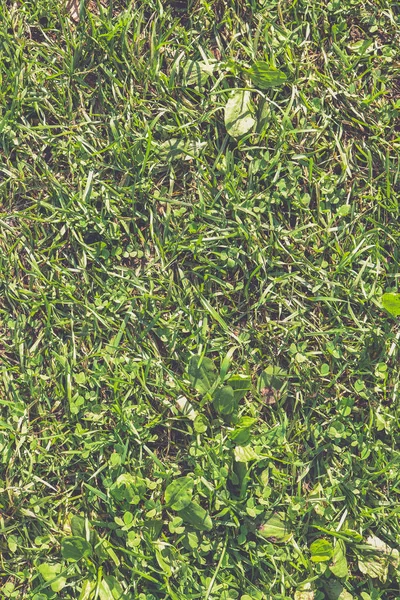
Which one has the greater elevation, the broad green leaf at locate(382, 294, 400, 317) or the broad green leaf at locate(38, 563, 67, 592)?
the broad green leaf at locate(382, 294, 400, 317)

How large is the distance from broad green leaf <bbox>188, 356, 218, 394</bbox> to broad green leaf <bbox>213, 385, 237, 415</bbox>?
5 centimetres

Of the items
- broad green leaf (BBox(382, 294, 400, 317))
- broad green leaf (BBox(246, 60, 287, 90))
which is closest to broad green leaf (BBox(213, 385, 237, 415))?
broad green leaf (BBox(382, 294, 400, 317))

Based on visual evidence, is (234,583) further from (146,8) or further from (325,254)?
(146,8)

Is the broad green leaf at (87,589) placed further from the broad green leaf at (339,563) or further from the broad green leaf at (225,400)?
the broad green leaf at (339,563)

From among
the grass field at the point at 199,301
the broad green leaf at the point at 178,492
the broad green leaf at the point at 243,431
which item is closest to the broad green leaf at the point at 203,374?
the grass field at the point at 199,301

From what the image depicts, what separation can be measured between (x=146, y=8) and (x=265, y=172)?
883mm

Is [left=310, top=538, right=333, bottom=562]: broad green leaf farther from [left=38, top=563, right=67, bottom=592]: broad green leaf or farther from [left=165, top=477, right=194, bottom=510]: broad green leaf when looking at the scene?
[left=38, top=563, right=67, bottom=592]: broad green leaf

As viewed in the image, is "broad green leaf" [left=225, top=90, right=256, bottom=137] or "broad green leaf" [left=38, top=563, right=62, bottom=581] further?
"broad green leaf" [left=225, top=90, right=256, bottom=137]

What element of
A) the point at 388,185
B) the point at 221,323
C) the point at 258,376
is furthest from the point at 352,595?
the point at 388,185

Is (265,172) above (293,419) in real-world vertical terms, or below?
above

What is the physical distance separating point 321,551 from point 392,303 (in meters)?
1.06

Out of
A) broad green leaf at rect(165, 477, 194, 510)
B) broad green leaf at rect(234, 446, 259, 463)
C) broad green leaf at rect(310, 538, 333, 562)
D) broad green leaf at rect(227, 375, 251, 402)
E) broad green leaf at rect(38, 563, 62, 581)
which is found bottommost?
broad green leaf at rect(310, 538, 333, 562)

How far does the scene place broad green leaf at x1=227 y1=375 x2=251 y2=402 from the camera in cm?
271

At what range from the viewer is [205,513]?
2.65 m
